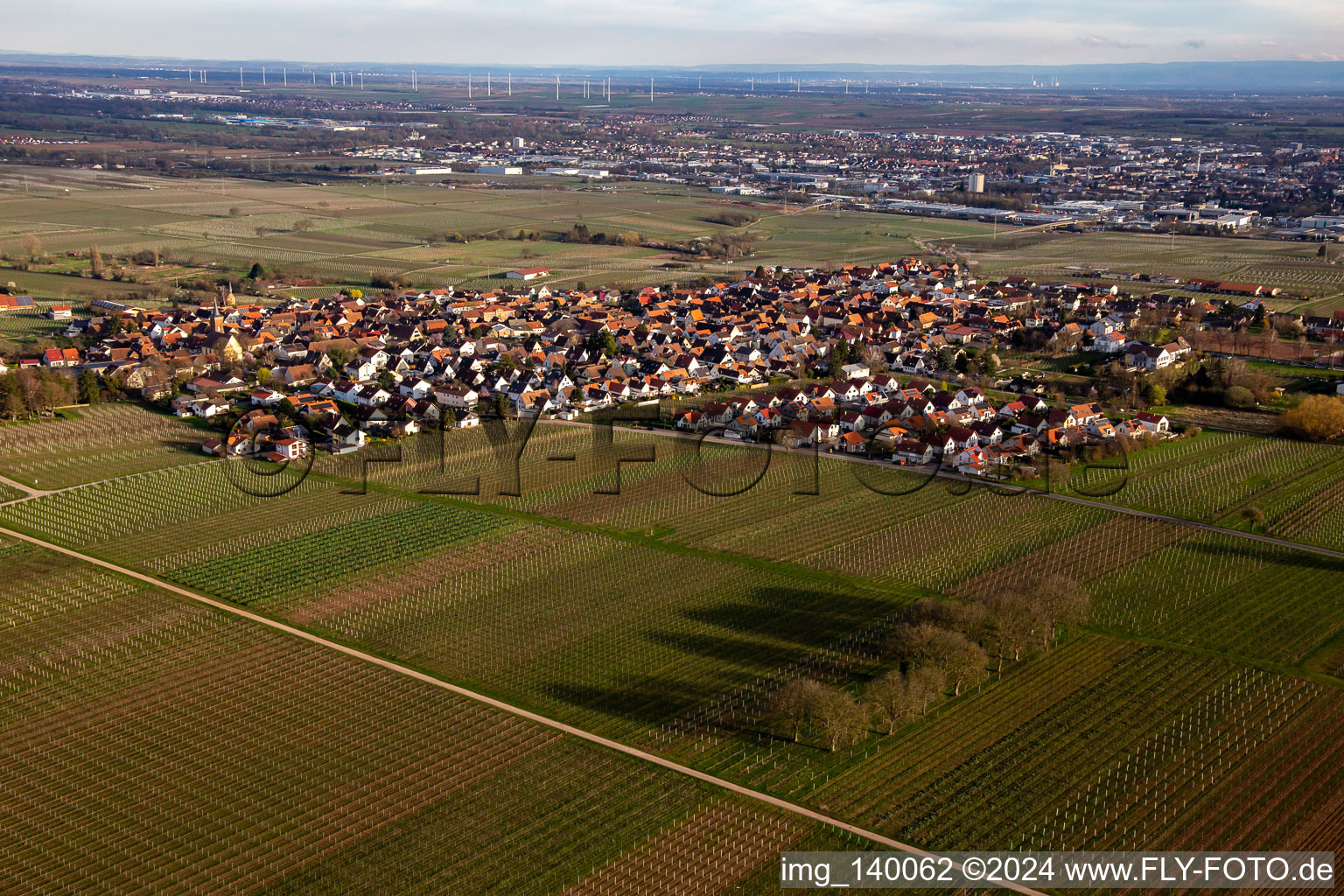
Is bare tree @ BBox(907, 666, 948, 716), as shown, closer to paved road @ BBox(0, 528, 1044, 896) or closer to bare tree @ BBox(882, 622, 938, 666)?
bare tree @ BBox(882, 622, 938, 666)

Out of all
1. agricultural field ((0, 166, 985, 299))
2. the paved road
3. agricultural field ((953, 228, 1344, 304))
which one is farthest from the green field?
agricultural field ((953, 228, 1344, 304))

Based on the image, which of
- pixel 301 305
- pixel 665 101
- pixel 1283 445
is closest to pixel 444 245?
pixel 301 305

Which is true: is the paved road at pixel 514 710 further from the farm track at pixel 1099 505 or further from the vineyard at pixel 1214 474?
the vineyard at pixel 1214 474

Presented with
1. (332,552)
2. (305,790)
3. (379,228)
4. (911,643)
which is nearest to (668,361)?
(332,552)

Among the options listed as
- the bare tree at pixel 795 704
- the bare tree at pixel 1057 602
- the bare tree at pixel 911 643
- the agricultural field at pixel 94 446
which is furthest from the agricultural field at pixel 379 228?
the bare tree at pixel 1057 602

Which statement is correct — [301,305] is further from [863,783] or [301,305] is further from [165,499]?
[863,783]
